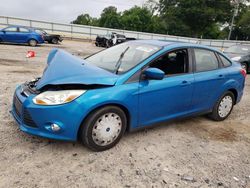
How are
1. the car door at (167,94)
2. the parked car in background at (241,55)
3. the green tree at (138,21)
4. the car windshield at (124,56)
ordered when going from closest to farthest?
the car door at (167,94) → the car windshield at (124,56) → the parked car in background at (241,55) → the green tree at (138,21)

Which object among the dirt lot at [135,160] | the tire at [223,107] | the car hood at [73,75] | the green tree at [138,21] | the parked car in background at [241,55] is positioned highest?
the green tree at [138,21]

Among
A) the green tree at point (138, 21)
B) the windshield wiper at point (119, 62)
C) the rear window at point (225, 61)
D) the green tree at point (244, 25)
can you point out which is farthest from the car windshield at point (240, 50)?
the green tree at point (138, 21)

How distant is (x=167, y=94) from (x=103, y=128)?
1.13 meters

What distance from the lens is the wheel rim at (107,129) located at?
3248mm

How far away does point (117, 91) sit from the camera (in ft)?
10.6

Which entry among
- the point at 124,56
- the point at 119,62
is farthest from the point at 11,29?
the point at 119,62

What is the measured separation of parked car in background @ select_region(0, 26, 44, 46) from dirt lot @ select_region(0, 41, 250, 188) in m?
14.5

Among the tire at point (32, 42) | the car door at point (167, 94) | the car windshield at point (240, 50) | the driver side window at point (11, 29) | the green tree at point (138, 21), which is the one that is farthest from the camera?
the green tree at point (138, 21)

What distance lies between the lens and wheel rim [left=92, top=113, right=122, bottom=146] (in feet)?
10.7

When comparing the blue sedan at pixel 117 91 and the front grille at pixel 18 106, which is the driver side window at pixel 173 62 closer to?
the blue sedan at pixel 117 91

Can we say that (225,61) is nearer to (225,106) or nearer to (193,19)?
(225,106)

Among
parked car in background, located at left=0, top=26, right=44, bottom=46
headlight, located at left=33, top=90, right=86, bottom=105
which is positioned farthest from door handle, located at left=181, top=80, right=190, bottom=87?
parked car in background, located at left=0, top=26, right=44, bottom=46

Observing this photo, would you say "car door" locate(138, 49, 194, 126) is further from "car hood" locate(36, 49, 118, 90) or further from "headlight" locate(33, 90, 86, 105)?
"headlight" locate(33, 90, 86, 105)

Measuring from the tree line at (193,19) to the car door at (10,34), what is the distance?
43.0m
